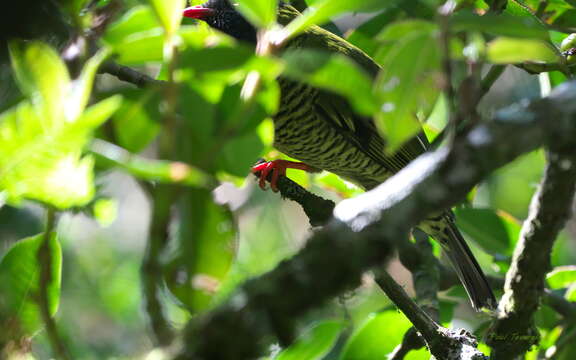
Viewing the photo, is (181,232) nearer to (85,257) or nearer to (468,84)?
(468,84)

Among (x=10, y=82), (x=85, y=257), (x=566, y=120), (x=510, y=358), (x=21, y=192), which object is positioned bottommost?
(x=85, y=257)

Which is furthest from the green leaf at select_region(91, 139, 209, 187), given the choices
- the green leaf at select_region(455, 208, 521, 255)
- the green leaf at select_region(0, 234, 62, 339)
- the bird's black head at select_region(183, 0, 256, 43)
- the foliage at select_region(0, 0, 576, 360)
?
the bird's black head at select_region(183, 0, 256, 43)

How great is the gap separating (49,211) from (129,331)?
2.78 meters

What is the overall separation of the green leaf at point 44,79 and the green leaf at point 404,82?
12.8 inches

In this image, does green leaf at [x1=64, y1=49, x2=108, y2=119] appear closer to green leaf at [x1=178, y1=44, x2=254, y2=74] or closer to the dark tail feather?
green leaf at [x1=178, y1=44, x2=254, y2=74]

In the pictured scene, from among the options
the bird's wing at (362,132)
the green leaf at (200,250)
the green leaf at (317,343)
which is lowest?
the bird's wing at (362,132)

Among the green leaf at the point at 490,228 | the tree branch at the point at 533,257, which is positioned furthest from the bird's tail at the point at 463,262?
the tree branch at the point at 533,257

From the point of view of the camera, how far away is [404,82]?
2.35 feet

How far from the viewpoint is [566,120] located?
72 centimetres

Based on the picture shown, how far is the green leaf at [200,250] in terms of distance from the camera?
0.68m

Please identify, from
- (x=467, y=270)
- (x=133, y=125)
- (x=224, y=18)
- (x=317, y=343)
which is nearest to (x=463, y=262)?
(x=467, y=270)

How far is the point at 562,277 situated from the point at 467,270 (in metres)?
0.54

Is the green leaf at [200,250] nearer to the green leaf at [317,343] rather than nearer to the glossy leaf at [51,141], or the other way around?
the glossy leaf at [51,141]

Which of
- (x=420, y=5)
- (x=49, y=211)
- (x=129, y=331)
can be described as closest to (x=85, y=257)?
(x=129, y=331)
